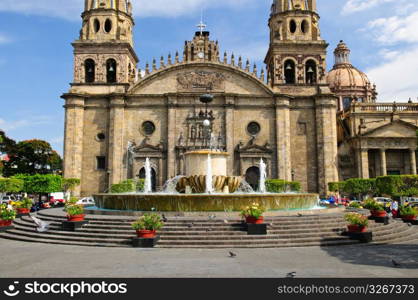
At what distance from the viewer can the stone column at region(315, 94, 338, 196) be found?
127ft

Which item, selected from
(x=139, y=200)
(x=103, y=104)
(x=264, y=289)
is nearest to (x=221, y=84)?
(x=103, y=104)

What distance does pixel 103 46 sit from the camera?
41.0m

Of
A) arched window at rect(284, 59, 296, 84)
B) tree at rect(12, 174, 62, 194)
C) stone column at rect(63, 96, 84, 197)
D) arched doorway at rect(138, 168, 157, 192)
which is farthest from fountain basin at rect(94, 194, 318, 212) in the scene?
arched window at rect(284, 59, 296, 84)

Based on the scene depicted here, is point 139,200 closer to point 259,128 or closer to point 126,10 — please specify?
point 259,128

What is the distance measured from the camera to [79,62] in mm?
41000

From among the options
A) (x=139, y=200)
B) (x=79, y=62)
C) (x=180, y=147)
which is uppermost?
(x=79, y=62)

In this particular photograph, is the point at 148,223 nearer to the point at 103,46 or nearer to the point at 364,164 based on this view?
the point at 103,46

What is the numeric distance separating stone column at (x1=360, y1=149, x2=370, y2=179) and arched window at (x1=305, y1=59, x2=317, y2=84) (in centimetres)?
1043

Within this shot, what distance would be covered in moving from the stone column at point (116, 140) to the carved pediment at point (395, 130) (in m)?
29.1

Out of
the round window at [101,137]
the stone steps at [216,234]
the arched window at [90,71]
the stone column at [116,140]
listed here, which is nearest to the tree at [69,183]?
the stone column at [116,140]

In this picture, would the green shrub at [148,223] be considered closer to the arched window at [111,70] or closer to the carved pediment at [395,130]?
the arched window at [111,70]

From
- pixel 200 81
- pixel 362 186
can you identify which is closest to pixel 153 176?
pixel 200 81

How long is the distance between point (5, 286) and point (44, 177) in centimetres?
2773

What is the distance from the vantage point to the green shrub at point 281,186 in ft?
116
